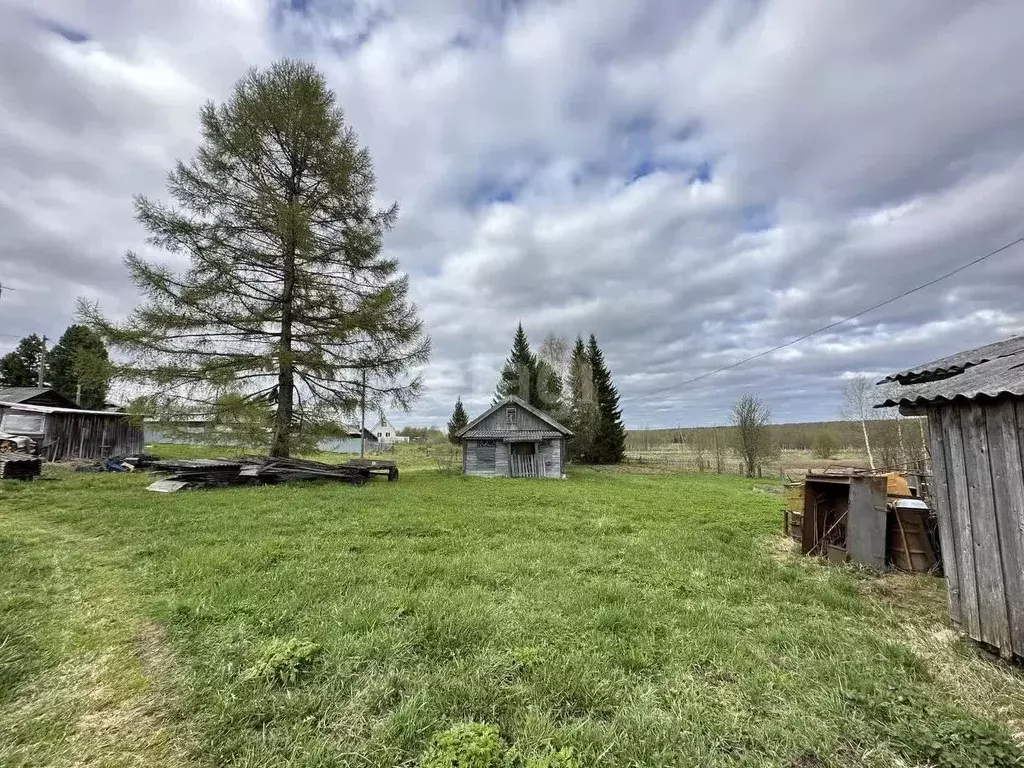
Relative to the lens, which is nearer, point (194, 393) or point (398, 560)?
point (398, 560)

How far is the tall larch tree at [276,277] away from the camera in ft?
48.5

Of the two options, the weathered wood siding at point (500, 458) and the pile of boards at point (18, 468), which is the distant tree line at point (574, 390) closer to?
the weathered wood siding at point (500, 458)

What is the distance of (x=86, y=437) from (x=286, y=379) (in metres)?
13.1

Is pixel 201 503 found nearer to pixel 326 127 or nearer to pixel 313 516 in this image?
pixel 313 516

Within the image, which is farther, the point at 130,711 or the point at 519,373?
the point at 519,373

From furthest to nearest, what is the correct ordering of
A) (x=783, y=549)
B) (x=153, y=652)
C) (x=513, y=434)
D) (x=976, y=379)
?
(x=513, y=434) < (x=783, y=549) < (x=976, y=379) < (x=153, y=652)

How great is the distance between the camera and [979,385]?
13.1 ft

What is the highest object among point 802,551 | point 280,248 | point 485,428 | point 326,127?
point 326,127

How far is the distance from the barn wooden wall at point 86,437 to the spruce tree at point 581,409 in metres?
27.9

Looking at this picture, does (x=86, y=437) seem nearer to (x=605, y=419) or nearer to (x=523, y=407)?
(x=523, y=407)

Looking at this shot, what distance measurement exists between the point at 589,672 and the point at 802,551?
21.6 ft

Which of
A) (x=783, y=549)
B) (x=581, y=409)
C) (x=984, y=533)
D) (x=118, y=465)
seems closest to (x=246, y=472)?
(x=118, y=465)

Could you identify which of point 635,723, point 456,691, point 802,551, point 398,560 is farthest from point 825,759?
point 802,551

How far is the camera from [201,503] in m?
10.9
